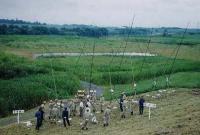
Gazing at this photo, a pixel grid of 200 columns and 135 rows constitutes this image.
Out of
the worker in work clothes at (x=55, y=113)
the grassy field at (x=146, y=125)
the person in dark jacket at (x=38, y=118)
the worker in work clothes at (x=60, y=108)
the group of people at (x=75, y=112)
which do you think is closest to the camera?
the grassy field at (x=146, y=125)

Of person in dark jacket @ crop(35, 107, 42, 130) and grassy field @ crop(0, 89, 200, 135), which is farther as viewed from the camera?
person in dark jacket @ crop(35, 107, 42, 130)

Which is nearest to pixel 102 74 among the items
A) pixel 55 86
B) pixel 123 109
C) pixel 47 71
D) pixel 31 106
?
pixel 47 71

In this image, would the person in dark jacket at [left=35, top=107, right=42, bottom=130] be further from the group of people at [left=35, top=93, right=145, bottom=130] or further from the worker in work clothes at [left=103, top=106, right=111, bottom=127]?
the worker in work clothes at [left=103, top=106, right=111, bottom=127]

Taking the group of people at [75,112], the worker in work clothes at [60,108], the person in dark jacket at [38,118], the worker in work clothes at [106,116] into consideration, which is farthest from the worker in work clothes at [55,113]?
the worker in work clothes at [106,116]

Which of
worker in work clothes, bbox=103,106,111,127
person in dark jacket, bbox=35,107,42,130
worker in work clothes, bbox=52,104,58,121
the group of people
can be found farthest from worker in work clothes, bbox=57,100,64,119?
worker in work clothes, bbox=103,106,111,127

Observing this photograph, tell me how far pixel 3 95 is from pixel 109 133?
55.2ft

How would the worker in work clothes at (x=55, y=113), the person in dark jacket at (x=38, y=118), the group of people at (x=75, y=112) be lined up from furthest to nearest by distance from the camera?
1. the worker in work clothes at (x=55, y=113)
2. the person in dark jacket at (x=38, y=118)
3. the group of people at (x=75, y=112)

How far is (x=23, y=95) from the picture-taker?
40375 mm

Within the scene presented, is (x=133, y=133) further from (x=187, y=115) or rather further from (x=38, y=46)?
(x=38, y=46)

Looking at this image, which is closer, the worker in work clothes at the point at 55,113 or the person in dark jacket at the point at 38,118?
the person in dark jacket at the point at 38,118

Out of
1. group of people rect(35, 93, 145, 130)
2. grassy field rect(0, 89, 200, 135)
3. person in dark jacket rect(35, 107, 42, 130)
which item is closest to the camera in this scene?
grassy field rect(0, 89, 200, 135)

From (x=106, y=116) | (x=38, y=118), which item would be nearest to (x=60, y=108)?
(x=38, y=118)

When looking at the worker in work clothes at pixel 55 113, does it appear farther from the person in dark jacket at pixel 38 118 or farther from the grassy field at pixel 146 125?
the person in dark jacket at pixel 38 118

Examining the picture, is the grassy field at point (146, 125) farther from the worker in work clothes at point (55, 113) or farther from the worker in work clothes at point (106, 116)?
the worker in work clothes at point (55, 113)
